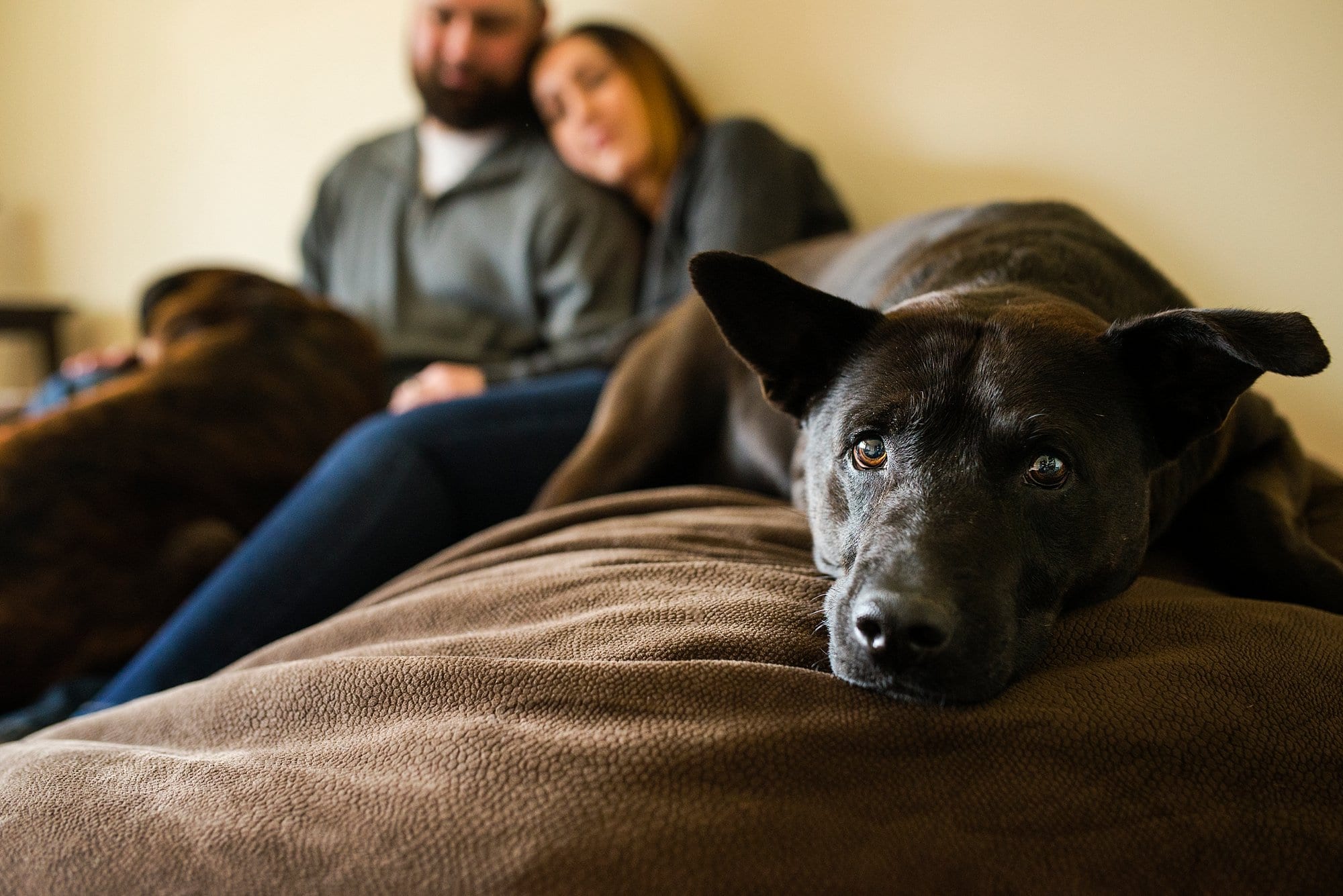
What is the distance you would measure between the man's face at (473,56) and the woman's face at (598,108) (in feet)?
0.62

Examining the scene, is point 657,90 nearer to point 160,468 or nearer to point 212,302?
point 212,302

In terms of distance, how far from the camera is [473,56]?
2.94 m

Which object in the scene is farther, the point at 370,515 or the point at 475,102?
the point at 475,102

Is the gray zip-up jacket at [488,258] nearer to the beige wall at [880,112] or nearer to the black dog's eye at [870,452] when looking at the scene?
the beige wall at [880,112]

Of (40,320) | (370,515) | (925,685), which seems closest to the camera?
(925,685)

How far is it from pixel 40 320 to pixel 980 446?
544 centimetres

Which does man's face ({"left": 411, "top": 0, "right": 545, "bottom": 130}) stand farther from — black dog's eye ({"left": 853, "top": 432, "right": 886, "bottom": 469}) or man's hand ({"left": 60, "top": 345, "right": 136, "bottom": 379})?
black dog's eye ({"left": 853, "top": 432, "right": 886, "bottom": 469})

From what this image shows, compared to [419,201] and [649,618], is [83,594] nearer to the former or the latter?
[649,618]

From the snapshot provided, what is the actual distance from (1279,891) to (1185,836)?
82mm

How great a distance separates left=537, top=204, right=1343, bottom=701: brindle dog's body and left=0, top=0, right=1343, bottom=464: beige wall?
32cm

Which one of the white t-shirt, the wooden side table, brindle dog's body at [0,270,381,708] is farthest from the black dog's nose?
the wooden side table

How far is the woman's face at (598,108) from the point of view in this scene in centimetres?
272

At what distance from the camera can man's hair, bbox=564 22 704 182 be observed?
9.06ft

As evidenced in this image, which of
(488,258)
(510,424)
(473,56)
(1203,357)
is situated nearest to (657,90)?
(473,56)
